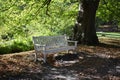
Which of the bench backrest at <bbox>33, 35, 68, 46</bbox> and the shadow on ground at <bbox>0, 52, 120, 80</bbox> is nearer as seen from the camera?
the shadow on ground at <bbox>0, 52, 120, 80</bbox>

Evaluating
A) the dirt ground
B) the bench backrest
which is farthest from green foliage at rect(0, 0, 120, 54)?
the dirt ground

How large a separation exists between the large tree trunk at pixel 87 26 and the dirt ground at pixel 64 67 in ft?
12.4

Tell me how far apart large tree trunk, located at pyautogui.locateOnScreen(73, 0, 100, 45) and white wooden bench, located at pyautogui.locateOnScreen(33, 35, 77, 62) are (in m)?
3.98

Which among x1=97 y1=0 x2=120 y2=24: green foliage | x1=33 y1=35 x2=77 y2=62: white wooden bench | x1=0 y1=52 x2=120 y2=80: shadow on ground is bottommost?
x1=0 y1=52 x2=120 y2=80: shadow on ground

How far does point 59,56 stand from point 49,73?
2812 millimetres

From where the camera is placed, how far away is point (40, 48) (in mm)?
11742

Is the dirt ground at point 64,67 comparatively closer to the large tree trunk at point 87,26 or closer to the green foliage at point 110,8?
the large tree trunk at point 87,26

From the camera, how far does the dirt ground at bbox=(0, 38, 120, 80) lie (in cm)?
912

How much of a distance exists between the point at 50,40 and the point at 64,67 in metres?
2.33

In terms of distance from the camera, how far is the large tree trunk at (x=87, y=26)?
17.3 m

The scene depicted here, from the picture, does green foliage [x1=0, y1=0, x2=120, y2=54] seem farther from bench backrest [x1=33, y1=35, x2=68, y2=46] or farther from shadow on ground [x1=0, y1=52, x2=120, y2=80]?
shadow on ground [x1=0, y1=52, x2=120, y2=80]

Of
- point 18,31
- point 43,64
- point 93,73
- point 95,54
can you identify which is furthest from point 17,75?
point 18,31

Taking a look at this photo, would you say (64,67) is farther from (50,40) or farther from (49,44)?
(50,40)

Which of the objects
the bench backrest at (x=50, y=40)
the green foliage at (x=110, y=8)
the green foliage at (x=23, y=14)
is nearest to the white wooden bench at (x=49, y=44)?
the bench backrest at (x=50, y=40)
